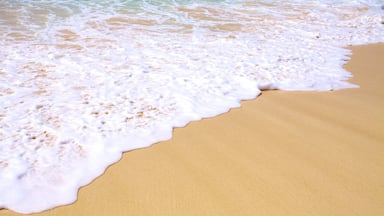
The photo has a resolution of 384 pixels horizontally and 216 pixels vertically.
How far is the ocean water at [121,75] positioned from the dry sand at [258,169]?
7.9 inches

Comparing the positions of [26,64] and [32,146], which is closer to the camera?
[32,146]

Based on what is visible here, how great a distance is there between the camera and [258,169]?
2605mm

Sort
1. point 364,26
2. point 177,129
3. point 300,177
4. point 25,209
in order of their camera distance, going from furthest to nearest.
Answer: point 364,26 → point 177,129 → point 300,177 → point 25,209

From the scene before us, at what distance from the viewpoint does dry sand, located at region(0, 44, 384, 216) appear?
7.36 ft

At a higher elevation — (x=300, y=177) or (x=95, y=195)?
(x=300, y=177)

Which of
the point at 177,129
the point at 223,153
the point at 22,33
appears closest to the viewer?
the point at 223,153

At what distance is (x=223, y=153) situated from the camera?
281cm

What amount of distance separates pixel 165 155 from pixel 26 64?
2893mm

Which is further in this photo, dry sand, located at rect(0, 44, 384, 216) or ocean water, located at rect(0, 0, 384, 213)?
ocean water, located at rect(0, 0, 384, 213)

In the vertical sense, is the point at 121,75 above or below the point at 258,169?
below

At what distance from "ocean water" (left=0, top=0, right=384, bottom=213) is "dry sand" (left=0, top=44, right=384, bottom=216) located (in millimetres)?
200

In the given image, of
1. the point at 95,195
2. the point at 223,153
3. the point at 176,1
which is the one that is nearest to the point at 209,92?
the point at 223,153

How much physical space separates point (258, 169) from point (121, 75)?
95.6 inches

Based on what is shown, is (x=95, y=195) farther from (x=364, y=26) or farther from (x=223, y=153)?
(x=364, y=26)
